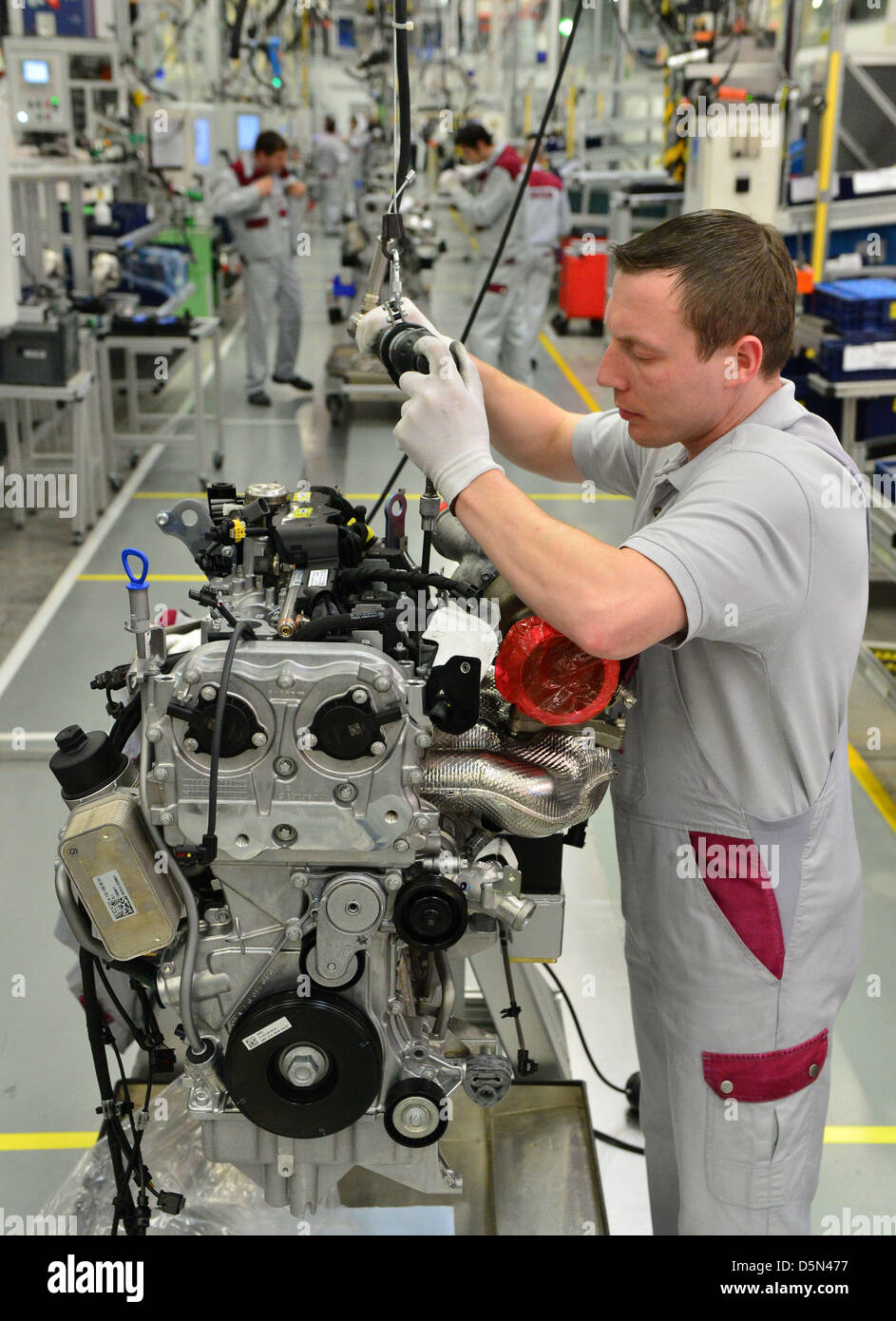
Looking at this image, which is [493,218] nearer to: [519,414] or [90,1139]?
[519,414]

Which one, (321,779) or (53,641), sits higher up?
(321,779)

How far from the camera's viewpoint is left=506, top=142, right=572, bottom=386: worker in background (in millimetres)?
8539

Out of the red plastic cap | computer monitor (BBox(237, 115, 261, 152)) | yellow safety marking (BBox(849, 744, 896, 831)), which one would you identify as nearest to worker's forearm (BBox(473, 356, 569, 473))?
the red plastic cap

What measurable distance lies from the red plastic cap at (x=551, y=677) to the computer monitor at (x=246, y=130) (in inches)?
462

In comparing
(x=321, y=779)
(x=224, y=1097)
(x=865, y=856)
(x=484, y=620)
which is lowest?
(x=865, y=856)

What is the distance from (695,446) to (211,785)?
→ 827 millimetres

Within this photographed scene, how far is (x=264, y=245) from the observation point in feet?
27.9

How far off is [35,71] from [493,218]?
9.92ft

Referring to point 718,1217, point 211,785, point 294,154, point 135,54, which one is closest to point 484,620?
point 211,785

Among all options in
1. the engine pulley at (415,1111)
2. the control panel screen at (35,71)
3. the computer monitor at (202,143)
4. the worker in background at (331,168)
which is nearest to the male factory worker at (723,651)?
the engine pulley at (415,1111)

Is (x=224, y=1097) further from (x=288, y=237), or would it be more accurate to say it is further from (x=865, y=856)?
(x=288, y=237)
